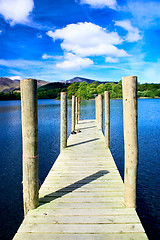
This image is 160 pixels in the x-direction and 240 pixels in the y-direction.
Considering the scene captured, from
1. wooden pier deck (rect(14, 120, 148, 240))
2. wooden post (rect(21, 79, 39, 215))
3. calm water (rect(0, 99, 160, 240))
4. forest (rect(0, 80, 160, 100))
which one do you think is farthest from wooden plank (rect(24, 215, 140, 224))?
forest (rect(0, 80, 160, 100))

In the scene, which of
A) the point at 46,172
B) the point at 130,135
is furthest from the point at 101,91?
the point at 130,135

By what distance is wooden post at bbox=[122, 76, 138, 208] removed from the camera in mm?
3650

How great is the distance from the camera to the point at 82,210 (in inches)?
145

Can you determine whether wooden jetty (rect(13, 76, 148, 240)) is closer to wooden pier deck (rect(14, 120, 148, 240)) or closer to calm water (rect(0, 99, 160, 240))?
wooden pier deck (rect(14, 120, 148, 240))

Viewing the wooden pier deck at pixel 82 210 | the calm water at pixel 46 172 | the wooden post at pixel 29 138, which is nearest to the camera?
the wooden pier deck at pixel 82 210

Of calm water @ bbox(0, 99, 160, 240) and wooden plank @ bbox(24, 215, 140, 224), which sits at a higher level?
wooden plank @ bbox(24, 215, 140, 224)

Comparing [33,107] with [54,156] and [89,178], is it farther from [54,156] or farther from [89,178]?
[54,156]

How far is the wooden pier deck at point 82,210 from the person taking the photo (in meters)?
3.06

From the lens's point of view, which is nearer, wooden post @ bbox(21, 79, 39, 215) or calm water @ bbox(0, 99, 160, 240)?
wooden post @ bbox(21, 79, 39, 215)

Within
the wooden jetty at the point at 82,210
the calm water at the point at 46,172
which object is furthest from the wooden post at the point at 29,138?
the calm water at the point at 46,172

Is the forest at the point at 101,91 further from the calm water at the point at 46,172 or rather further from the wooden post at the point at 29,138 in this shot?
the wooden post at the point at 29,138

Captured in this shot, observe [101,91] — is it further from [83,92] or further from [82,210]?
[82,210]

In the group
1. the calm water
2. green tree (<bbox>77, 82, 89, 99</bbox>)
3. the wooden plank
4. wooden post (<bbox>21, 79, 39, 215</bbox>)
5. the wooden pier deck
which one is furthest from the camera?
green tree (<bbox>77, 82, 89, 99</bbox>)

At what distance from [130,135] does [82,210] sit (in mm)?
1744
